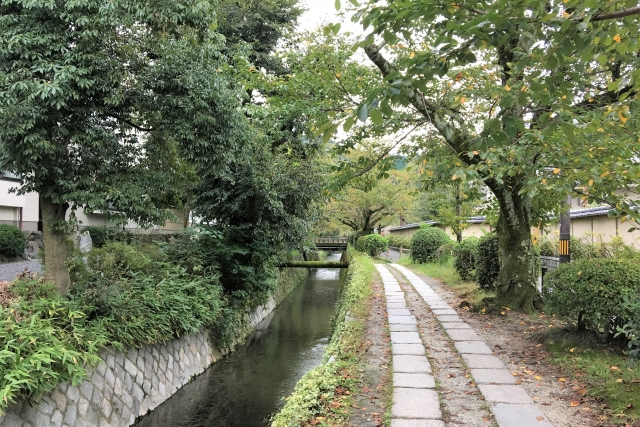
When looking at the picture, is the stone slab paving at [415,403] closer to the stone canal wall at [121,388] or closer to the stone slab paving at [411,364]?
the stone slab paving at [411,364]

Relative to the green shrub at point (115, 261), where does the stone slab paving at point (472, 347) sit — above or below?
below

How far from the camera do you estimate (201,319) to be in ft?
27.1

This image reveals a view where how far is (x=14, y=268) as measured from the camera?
11953 millimetres

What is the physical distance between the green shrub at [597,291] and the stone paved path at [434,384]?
118 cm

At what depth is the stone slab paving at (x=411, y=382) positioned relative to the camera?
348 cm

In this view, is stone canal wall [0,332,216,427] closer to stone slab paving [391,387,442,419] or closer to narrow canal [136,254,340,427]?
narrow canal [136,254,340,427]

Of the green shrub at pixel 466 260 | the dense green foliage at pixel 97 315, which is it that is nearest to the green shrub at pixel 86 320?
the dense green foliage at pixel 97 315

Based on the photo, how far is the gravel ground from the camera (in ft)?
34.8

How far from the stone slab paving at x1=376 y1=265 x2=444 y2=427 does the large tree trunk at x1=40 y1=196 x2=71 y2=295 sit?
Result: 17.4 ft

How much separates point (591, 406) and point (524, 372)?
0.93 m

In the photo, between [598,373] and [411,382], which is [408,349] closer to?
[411,382]

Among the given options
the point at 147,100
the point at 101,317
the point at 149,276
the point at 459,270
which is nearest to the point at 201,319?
the point at 149,276

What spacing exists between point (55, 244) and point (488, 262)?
29.7 feet

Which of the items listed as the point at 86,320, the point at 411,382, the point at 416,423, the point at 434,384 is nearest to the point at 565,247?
the point at 434,384
